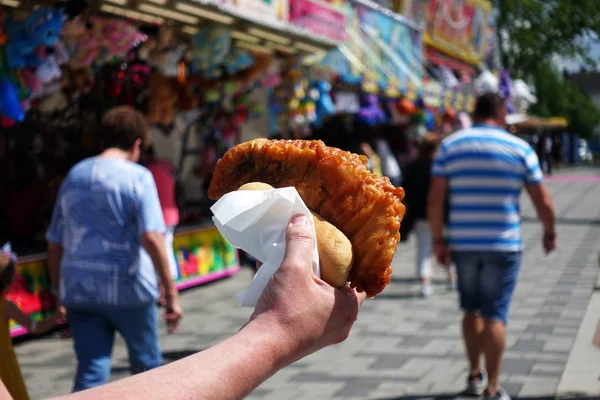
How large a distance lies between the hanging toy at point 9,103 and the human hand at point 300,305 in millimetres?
4887

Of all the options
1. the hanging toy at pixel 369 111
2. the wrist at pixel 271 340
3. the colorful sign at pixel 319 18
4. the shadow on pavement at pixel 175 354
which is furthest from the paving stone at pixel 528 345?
the hanging toy at pixel 369 111

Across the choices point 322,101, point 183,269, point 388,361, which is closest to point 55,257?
point 388,361

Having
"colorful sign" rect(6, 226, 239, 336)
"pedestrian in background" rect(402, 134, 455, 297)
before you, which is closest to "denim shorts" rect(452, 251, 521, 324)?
"colorful sign" rect(6, 226, 239, 336)

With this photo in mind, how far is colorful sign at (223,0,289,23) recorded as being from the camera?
8.17 metres

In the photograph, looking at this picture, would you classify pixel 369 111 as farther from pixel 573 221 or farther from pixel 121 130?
pixel 121 130

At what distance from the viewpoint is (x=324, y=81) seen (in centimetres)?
1098

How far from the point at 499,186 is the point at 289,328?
394 centimetres

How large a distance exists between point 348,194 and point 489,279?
3645 millimetres

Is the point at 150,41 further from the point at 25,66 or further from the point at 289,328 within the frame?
the point at 289,328

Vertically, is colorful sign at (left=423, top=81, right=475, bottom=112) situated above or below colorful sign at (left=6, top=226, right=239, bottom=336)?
above

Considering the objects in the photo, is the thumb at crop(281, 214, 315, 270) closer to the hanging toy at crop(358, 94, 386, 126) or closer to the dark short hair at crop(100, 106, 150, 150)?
the dark short hair at crop(100, 106, 150, 150)

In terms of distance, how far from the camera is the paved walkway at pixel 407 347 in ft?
18.5

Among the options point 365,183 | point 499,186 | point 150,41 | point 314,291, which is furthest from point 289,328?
point 150,41

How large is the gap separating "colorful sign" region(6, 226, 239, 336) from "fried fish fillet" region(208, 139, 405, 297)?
6254 millimetres
